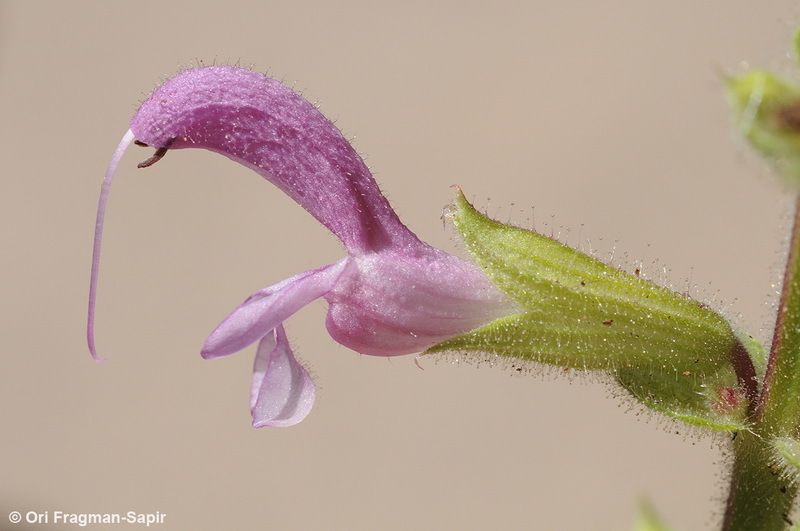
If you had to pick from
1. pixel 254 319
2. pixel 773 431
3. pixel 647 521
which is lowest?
pixel 647 521

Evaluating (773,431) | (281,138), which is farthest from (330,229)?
(773,431)

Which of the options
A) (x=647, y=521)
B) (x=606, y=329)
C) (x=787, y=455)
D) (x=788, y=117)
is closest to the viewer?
(x=788, y=117)

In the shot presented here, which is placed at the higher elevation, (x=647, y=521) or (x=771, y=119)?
(x=771, y=119)

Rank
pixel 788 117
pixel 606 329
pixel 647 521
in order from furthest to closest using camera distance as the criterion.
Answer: pixel 647 521
pixel 606 329
pixel 788 117

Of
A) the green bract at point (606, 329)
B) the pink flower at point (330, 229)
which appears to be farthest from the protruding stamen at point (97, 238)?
the green bract at point (606, 329)

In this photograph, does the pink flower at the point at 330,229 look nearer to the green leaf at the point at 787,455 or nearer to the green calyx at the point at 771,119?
the green leaf at the point at 787,455

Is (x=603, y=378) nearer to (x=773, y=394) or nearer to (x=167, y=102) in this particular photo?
(x=773, y=394)

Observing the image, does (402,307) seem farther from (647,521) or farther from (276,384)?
(647,521)

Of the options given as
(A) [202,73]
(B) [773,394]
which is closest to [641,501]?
(B) [773,394]
